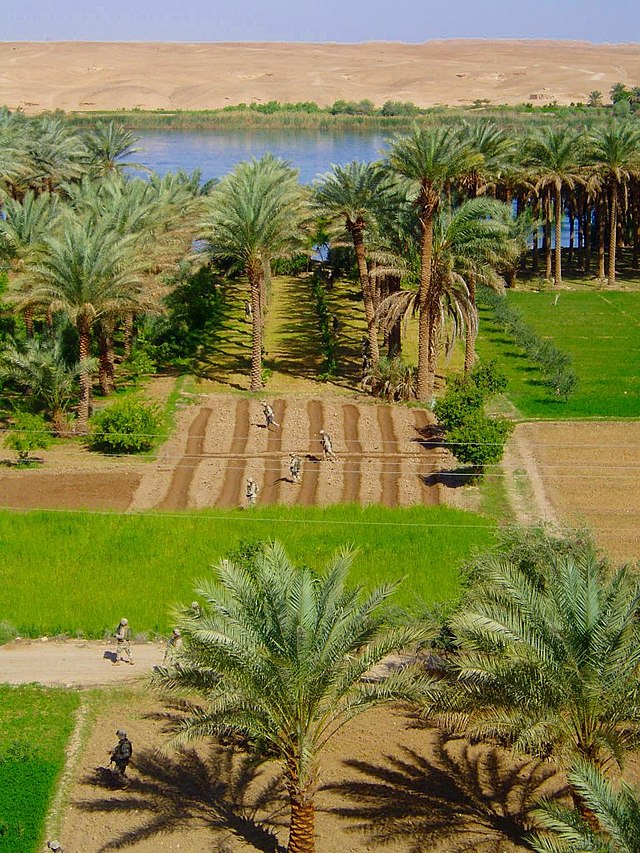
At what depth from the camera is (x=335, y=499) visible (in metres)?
26.6

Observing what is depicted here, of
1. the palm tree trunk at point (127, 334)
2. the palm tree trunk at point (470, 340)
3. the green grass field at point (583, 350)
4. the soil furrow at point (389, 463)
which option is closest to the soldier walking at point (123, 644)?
the soil furrow at point (389, 463)

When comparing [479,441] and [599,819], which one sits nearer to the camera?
[599,819]

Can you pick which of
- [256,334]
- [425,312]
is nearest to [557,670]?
[425,312]

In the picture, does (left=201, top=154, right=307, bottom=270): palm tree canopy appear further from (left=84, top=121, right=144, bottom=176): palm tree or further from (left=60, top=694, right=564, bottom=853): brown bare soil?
(left=84, top=121, right=144, bottom=176): palm tree

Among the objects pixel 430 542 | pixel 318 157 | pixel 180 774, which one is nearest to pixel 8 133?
pixel 430 542

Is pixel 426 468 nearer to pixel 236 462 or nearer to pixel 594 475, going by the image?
pixel 594 475

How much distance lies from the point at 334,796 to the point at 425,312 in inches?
759

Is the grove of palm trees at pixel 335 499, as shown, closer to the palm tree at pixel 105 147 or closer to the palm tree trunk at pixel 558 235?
the palm tree at pixel 105 147

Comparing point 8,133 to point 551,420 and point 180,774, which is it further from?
point 180,774

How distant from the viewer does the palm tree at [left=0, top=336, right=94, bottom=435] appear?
31062mm

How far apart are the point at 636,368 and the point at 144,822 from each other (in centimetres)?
2611

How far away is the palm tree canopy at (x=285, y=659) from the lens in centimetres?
1316

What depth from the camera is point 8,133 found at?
2069 inches

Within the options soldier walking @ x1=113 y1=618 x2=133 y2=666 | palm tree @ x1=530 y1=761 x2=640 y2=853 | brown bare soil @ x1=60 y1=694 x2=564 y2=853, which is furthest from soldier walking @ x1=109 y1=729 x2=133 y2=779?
palm tree @ x1=530 y1=761 x2=640 y2=853
